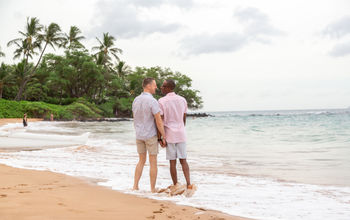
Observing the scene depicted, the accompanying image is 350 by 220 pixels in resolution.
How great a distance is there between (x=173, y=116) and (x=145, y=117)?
37 centimetres

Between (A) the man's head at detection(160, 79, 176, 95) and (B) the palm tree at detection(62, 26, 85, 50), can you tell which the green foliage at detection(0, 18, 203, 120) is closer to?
(B) the palm tree at detection(62, 26, 85, 50)

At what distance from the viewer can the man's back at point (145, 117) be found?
409 cm

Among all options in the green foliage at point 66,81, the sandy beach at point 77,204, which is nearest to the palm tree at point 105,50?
the green foliage at point 66,81

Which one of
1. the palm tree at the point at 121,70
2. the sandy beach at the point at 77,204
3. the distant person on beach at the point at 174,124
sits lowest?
the sandy beach at the point at 77,204

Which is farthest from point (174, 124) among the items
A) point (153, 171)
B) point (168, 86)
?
point (153, 171)

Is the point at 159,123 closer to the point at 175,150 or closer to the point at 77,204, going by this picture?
the point at 175,150

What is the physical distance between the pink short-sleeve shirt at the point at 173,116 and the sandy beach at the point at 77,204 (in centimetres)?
88

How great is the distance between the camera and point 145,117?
13.5ft

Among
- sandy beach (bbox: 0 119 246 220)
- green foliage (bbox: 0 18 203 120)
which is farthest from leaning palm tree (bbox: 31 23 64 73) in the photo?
sandy beach (bbox: 0 119 246 220)

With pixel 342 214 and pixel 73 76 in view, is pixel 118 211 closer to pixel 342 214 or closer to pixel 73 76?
pixel 342 214

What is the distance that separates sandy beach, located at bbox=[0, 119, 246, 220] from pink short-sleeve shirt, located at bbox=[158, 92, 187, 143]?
34.6 inches

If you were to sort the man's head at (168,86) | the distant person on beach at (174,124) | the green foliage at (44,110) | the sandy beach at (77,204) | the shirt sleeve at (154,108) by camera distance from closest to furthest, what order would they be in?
the sandy beach at (77,204)
the shirt sleeve at (154,108)
the distant person on beach at (174,124)
the man's head at (168,86)
the green foliage at (44,110)

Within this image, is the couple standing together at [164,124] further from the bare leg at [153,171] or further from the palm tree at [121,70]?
the palm tree at [121,70]

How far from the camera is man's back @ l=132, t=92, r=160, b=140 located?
4094 millimetres
